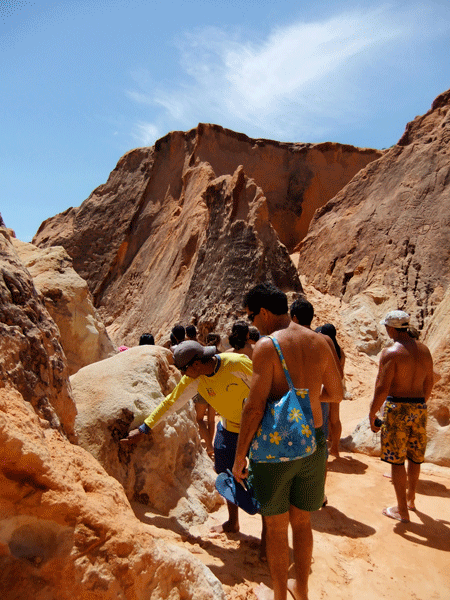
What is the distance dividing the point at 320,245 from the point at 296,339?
1188 centimetres

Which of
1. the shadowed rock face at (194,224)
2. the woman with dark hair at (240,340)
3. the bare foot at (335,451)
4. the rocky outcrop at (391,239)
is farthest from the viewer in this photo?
the shadowed rock face at (194,224)

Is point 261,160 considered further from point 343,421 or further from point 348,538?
point 348,538

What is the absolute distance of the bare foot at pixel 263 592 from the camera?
8.19 ft

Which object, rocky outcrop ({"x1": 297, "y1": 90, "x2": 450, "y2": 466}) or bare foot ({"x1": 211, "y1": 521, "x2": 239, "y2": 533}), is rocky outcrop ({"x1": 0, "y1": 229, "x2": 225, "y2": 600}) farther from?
rocky outcrop ({"x1": 297, "y1": 90, "x2": 450, "y2": 466})

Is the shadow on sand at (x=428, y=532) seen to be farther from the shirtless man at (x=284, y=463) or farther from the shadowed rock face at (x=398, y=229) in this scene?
the shadowed rock face at (x=398, y=229)

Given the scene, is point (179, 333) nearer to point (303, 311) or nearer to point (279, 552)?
point (303, 311)

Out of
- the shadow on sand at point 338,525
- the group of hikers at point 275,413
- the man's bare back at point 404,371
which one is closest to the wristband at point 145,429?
the group of hikers at point 275,413

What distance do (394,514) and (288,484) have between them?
204cm

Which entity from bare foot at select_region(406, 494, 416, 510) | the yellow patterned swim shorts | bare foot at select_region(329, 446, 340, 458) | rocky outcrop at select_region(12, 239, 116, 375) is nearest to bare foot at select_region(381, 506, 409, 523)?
bare foot at select_region(406, 494, 416, 510)

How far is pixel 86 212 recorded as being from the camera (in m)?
19.1

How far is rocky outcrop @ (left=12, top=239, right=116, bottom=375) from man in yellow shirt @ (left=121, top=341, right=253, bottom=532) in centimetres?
320

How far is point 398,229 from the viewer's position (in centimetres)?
1151

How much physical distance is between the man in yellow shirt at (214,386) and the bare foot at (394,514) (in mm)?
1610

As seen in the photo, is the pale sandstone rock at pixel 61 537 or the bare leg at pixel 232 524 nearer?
the pale sandstone rock at pixel 61 537
